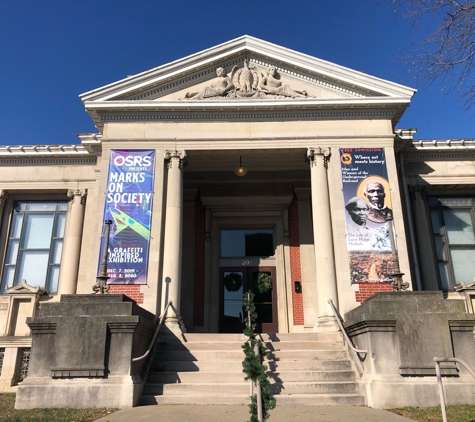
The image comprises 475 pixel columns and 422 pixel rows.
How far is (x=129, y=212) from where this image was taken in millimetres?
13008

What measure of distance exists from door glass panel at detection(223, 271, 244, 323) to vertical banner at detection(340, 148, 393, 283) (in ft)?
16.9

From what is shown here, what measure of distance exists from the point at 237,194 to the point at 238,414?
1069 cm

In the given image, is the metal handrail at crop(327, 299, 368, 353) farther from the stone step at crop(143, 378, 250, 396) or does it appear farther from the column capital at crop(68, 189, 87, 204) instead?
the column capital at crop(68, 189, 87, 204)

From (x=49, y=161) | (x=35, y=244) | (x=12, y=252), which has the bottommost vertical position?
(x=12, y=252)

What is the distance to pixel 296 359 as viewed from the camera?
9906 mm

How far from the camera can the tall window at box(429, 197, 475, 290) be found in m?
15.8

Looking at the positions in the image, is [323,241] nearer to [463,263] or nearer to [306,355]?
[306,355]

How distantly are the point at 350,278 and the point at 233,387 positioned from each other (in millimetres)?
5219

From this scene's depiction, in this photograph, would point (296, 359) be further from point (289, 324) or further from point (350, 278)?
point (289, 324)

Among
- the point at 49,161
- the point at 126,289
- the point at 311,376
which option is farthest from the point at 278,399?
the point at 49,161

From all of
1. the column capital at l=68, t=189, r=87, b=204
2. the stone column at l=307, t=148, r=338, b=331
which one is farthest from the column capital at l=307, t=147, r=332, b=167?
the column capital at l=68, t=189, r=87, b=204

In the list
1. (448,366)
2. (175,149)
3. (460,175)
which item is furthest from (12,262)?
(460,175)

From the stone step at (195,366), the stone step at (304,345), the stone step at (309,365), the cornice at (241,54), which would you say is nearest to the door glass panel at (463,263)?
the cornice at (241,54)

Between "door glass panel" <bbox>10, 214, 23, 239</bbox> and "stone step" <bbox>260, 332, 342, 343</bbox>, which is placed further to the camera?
"door glass panel" <bbox>10, 214, 23, 239</bbox>
